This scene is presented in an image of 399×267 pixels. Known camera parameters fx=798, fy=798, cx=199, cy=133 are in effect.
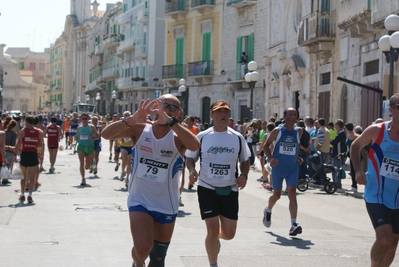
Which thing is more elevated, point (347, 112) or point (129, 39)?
point (129, 39)

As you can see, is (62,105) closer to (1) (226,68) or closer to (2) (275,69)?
(1) (226,68)

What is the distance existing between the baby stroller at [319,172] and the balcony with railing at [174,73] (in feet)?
105

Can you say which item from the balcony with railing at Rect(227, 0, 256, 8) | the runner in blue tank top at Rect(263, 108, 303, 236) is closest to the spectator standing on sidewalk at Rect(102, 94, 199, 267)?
the runner in blue tank top at Rect(263, 108, 303, 236)

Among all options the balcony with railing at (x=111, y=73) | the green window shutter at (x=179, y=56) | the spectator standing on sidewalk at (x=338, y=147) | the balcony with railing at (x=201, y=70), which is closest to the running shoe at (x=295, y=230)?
the spectator standing on sidewalk at (x=338, y=147)

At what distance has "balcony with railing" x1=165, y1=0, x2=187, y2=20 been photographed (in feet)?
165

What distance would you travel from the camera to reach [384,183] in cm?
713

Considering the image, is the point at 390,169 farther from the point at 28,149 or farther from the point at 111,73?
the point at 111,73

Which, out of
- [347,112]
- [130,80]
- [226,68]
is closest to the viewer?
[347,112]

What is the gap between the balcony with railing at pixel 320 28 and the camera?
2978 centimetres

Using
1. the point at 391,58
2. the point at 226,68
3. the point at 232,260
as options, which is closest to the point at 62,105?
the point at 226,68

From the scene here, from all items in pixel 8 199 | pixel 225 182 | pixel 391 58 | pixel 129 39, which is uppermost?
pixel 129 39

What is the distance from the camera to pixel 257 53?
42.0 m

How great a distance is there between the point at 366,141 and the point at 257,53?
1380 inches

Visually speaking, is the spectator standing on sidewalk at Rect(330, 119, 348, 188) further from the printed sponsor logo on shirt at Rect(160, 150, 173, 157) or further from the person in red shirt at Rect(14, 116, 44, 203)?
the printed sponsor logo on shirt at Rect(160, 150, 173, 157)
